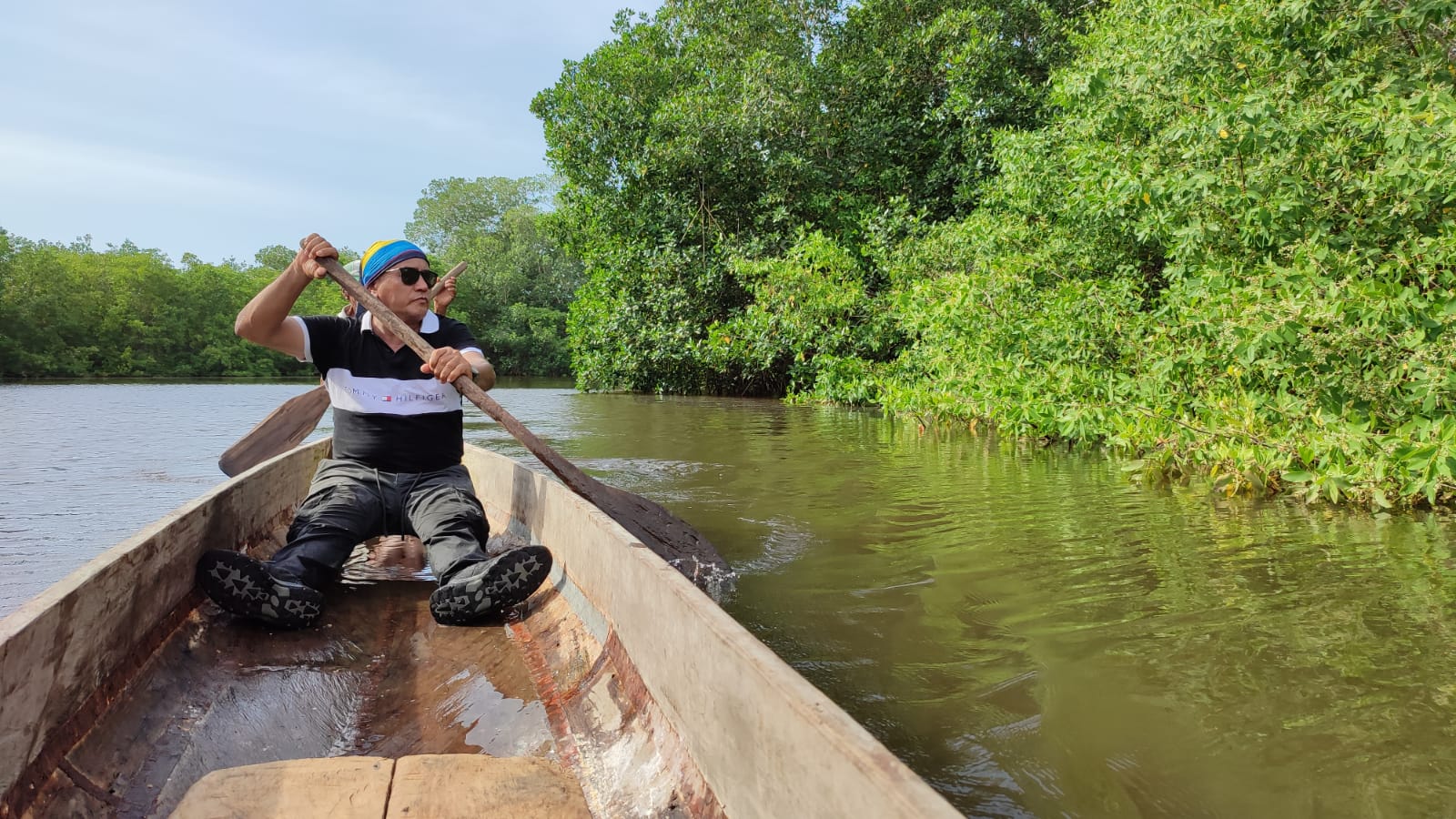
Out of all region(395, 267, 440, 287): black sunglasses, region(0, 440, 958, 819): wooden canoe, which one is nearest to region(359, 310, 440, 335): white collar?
region(395, 267, 440, 287): black sunglasses

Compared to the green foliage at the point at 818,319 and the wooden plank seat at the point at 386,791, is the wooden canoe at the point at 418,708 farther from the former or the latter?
the green foliage at the point at 818,319

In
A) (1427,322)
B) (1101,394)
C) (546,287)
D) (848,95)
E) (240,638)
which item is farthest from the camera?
(546,287)

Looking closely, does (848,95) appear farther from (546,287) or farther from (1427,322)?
(546,287)

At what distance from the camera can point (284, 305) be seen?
10.2 ft

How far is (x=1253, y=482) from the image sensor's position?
543cm

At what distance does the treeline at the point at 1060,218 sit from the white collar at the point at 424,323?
180 inches

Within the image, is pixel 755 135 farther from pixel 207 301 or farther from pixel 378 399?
pixel 207 301

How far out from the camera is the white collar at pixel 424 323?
11.6 feet

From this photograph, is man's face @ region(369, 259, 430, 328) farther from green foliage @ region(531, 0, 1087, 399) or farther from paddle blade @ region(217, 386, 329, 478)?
green foliage @ region(531, 0, 1087, 399)

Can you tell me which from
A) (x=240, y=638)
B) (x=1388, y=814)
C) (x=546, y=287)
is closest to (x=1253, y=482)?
(x=1388, y=814)

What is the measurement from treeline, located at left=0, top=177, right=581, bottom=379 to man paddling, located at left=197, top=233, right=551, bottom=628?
3620 centimetres

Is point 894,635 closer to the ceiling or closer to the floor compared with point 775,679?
closer to the floor

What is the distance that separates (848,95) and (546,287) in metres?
29.1

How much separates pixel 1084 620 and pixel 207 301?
5503cm
